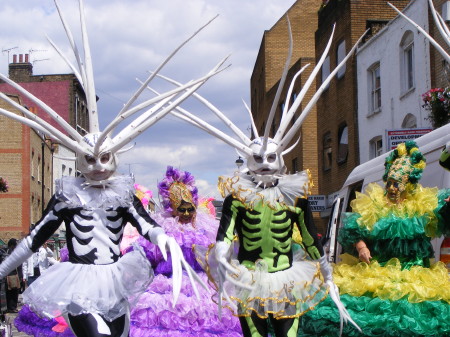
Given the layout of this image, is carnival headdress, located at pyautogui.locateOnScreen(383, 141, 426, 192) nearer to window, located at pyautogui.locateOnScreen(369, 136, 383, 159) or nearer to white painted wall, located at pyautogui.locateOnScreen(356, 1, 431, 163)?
white painted wall, located at pyautogui.locateOnScreen(356, 1, 431, 163)

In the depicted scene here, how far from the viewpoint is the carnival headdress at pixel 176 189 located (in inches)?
356

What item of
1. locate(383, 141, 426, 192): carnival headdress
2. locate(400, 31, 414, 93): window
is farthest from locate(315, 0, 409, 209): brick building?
locate(383, 141, 426, 192): carnival headdress

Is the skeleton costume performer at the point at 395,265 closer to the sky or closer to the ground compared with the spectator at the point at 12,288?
closer to the sky

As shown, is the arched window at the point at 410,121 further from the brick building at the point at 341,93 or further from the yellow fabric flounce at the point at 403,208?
the yellow fabric flounce at the point at 403,208

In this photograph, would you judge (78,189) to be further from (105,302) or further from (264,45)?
(264,45)

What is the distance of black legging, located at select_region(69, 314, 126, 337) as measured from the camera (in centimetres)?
539

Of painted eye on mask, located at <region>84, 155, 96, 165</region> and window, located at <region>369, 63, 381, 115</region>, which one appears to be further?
window, located at <region>369, 63, 381, 115</region>

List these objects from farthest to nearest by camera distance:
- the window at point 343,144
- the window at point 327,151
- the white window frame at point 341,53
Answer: the window at point 327,151, the window at point 343,144, the white window frame at point 341,53

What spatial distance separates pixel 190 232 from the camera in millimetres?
8672

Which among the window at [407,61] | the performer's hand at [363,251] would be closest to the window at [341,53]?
the window at [407,61]

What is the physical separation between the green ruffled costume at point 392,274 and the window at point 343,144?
19.5 metres

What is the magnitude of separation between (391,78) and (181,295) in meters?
15.6

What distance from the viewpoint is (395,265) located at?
690cm

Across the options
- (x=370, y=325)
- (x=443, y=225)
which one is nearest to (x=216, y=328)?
(x=370, y=325)
